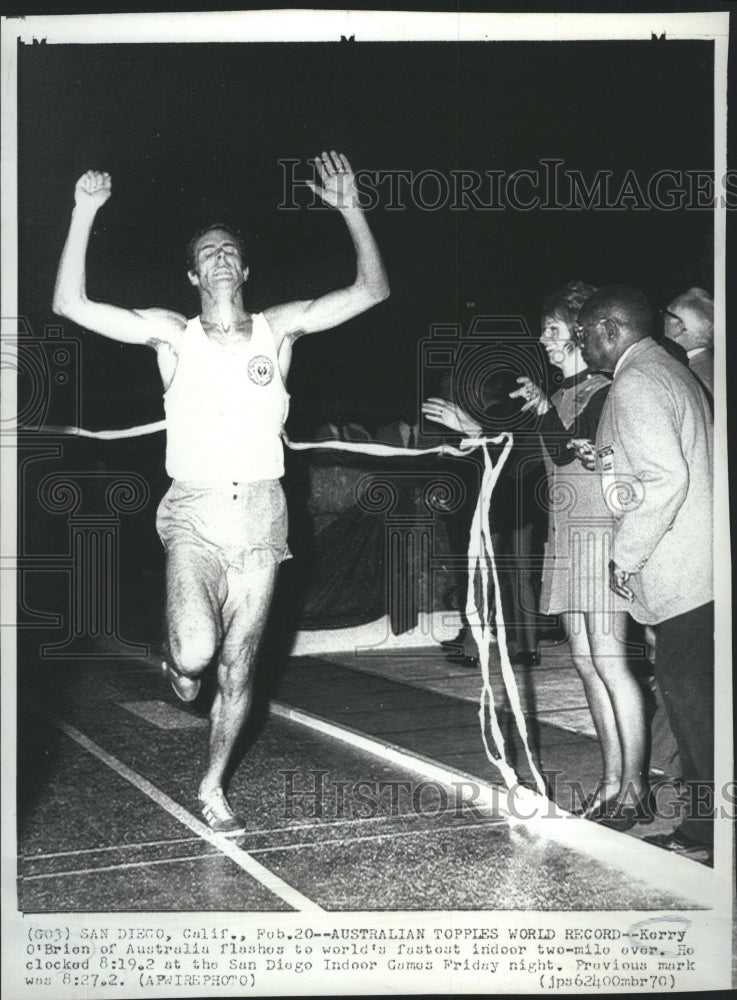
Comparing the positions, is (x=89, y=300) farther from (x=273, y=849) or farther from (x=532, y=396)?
(x=273, y=849)

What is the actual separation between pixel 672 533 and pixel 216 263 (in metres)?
1.82

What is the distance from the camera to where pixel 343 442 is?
4.24m

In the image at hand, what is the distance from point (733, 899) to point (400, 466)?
2.07m

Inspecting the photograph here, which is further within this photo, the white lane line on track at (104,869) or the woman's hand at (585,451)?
the woman's hand at (585,451)

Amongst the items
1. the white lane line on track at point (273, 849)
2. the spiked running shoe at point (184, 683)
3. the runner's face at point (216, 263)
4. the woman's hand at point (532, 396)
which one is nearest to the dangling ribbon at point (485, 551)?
the woman's hand at point (532, 396)

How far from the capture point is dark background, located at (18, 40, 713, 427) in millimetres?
3945

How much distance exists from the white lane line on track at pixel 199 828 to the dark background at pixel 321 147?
123cm

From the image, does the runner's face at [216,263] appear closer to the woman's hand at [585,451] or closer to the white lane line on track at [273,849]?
the woman's hand at [585,451]

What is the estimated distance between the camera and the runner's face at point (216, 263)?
159 inches

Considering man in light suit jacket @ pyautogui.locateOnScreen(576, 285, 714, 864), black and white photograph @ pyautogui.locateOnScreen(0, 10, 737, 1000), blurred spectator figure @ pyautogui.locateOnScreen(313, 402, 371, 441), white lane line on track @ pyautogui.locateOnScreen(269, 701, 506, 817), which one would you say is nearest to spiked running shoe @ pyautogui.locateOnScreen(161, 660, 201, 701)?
black and white photograph @ pyautogui.locateOnScreen(0, 10, 737, 1000)

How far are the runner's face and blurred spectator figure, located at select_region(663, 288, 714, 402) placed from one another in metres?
1.49

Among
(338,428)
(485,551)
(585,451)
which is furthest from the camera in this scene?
(338,428)

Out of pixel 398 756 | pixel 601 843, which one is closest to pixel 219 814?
pixel 398 756

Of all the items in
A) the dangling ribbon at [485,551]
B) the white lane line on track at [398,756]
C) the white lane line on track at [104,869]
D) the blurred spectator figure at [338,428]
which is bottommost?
the white lane line on track at [104,869]
